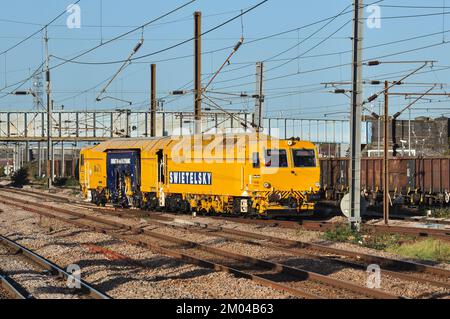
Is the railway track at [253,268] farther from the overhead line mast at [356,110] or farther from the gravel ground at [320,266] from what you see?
the overhead line mast at [356,110]

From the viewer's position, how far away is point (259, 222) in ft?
80.9

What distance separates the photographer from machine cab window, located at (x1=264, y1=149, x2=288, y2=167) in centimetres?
2458

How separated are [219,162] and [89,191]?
13.8 metres

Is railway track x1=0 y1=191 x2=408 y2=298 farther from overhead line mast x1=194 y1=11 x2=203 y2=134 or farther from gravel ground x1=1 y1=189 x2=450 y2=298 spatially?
overhead line mast x1=194 y1=11 x2=203 y2=134

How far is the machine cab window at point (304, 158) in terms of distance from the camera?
25.4m

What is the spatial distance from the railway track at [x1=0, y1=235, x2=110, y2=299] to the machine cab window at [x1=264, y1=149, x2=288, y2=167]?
939 cm

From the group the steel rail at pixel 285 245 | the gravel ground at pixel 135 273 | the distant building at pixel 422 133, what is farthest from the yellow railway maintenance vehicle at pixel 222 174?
the distant building at pixel 422 133

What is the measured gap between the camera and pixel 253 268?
14883mm

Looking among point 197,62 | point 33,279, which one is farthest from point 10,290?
point 197,62

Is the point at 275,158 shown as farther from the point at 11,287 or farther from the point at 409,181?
the point at 11,287

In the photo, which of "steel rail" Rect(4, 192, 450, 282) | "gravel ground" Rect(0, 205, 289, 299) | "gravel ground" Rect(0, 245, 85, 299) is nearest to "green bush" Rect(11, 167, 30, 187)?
"gravel ground" Rect(0, 205, 289, 299)

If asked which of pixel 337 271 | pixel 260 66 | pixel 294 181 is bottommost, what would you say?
pixel 337 271

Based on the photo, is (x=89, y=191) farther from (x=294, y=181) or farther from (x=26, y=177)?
(x=26, y=177)

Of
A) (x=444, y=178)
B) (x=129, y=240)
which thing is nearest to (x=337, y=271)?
(x=129, y=240)
